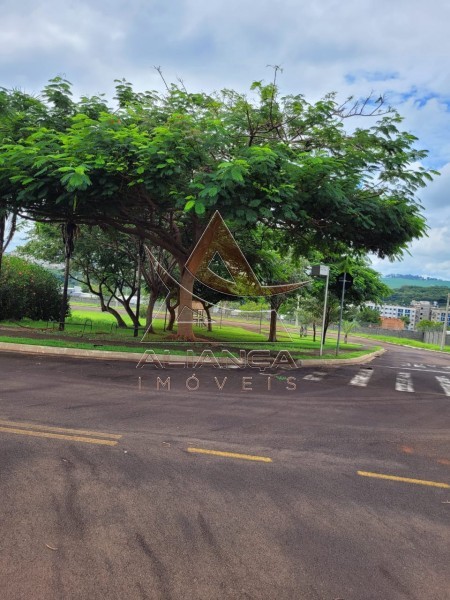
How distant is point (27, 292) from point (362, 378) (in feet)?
58.6

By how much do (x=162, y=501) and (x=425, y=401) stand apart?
7.39m

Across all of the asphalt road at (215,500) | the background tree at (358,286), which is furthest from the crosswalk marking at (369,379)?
the background tree at (358,286)

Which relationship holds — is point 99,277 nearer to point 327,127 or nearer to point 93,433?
point 327,127

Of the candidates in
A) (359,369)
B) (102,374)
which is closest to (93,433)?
(102,374)

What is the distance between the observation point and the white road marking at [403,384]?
10762 mm

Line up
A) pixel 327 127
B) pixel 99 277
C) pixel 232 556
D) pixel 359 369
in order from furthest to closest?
pixel 99 277
pixel 359 369
pixel 327 127
pixel 232 556

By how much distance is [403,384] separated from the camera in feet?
38.3

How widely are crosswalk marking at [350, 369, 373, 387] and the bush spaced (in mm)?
16783

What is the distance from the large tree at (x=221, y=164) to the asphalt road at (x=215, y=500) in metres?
5.87

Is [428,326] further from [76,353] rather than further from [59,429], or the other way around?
[59,429]

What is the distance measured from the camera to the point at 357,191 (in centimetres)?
1366

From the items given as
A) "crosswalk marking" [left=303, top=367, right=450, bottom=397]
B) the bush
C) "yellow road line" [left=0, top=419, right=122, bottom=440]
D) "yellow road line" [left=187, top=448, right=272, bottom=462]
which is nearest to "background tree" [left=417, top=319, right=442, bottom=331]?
the bush
